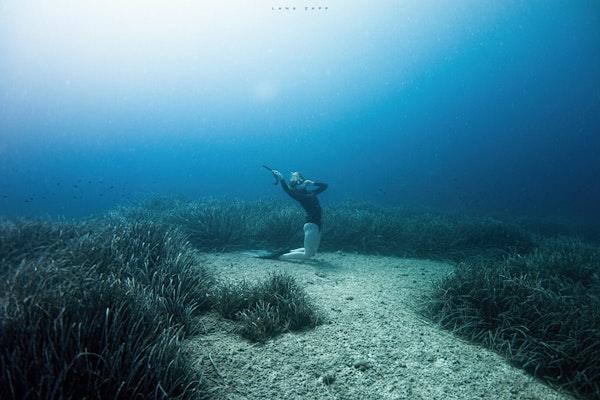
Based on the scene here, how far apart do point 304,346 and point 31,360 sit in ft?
8.31

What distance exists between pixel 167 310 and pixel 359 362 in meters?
2.42

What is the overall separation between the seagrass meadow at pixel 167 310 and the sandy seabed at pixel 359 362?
0.20 m

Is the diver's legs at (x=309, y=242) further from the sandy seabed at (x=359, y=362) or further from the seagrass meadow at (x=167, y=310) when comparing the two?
the sandy seabed at (x=359, y=362)

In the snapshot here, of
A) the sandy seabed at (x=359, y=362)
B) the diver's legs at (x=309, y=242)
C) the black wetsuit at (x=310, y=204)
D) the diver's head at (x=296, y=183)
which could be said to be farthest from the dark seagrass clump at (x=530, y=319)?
the diver's head at (x=296, y=183)

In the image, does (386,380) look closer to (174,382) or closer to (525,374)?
(525,374)

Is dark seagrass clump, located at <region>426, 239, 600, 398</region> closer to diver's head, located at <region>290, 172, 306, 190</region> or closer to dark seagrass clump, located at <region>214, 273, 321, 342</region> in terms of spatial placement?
dark seagrass clump, located at <region>214, 273, 321, 342</region>

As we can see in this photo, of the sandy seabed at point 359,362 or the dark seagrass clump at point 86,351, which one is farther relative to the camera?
the sandy seabed at point 359,362

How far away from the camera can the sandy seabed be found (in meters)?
2.77

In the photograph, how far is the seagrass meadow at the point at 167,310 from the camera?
198cm

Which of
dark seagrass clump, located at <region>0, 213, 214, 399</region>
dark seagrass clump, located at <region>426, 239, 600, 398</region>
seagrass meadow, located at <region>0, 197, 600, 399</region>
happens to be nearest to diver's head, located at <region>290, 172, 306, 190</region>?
seagrass meadow, located at <region>0, 197, 600, 399</region>

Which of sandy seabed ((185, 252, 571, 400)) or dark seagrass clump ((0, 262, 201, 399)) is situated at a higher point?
dark seagrass clump ((0, 262, 201, 399))

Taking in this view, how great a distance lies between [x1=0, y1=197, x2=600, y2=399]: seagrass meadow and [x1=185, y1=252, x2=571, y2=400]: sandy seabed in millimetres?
195

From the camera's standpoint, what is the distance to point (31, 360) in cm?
185

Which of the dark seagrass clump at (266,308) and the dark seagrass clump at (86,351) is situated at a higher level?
the dark seagrass clump at (86,351)
